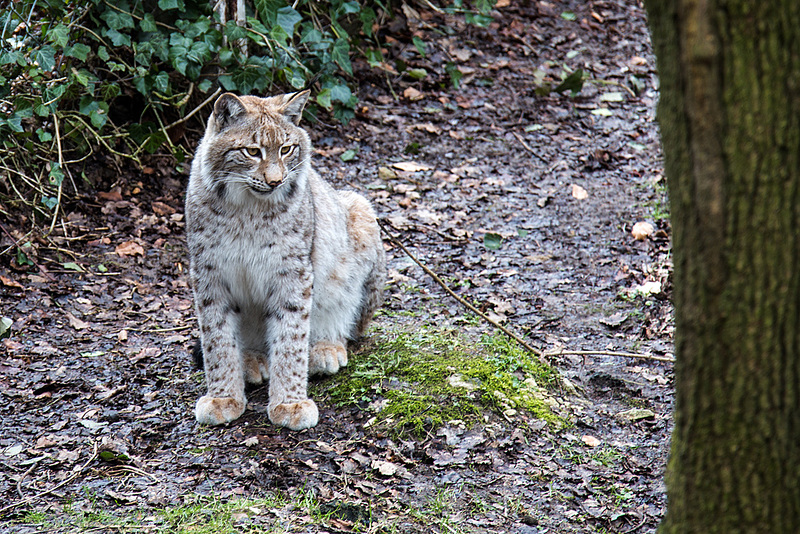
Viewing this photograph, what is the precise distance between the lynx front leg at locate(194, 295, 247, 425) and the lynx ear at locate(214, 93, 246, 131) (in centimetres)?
87

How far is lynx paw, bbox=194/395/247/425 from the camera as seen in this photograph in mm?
3912

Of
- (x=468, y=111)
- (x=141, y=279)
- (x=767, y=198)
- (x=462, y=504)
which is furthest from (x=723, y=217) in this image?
(x=468, y=111)

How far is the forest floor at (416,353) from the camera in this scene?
136 inches

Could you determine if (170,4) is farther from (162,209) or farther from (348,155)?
(348,155)

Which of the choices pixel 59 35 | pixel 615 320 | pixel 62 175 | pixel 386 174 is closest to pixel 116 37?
pixel 59 35

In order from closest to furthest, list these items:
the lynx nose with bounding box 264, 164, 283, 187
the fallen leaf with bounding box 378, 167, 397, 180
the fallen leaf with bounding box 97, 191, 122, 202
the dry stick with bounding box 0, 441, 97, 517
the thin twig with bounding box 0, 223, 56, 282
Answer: the dry stick with bounding box 0, 441, 97, 517
the lynx nose with bounding box 264, 164, 283, 187
the thin twig with bounding box 0, 223, 56, 282
the fallen leaf with bounding box 97, 191, 122, 202
the fallen leaf with bounding box 378, 167, 397, 180

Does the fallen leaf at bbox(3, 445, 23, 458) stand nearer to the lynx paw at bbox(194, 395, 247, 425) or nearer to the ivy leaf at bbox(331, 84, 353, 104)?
the lynx paw at bbox(194, 395, 247, 425)

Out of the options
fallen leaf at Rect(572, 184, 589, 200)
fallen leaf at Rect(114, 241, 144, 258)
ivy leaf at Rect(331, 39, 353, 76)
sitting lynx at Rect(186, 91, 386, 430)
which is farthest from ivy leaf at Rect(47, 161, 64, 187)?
fallen leaf at Rect(572, 184, 589, 200)

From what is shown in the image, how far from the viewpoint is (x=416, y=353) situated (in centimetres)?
450

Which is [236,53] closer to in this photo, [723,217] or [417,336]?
[417,336]

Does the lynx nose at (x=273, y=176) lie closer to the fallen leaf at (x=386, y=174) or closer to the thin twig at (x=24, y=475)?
the thin twig at (x=24, y=475)

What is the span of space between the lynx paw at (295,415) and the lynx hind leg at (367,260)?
2.71 ft

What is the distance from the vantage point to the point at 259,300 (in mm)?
4074

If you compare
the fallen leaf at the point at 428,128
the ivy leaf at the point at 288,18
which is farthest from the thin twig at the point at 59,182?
the fallen leaf at the point at 428,128
